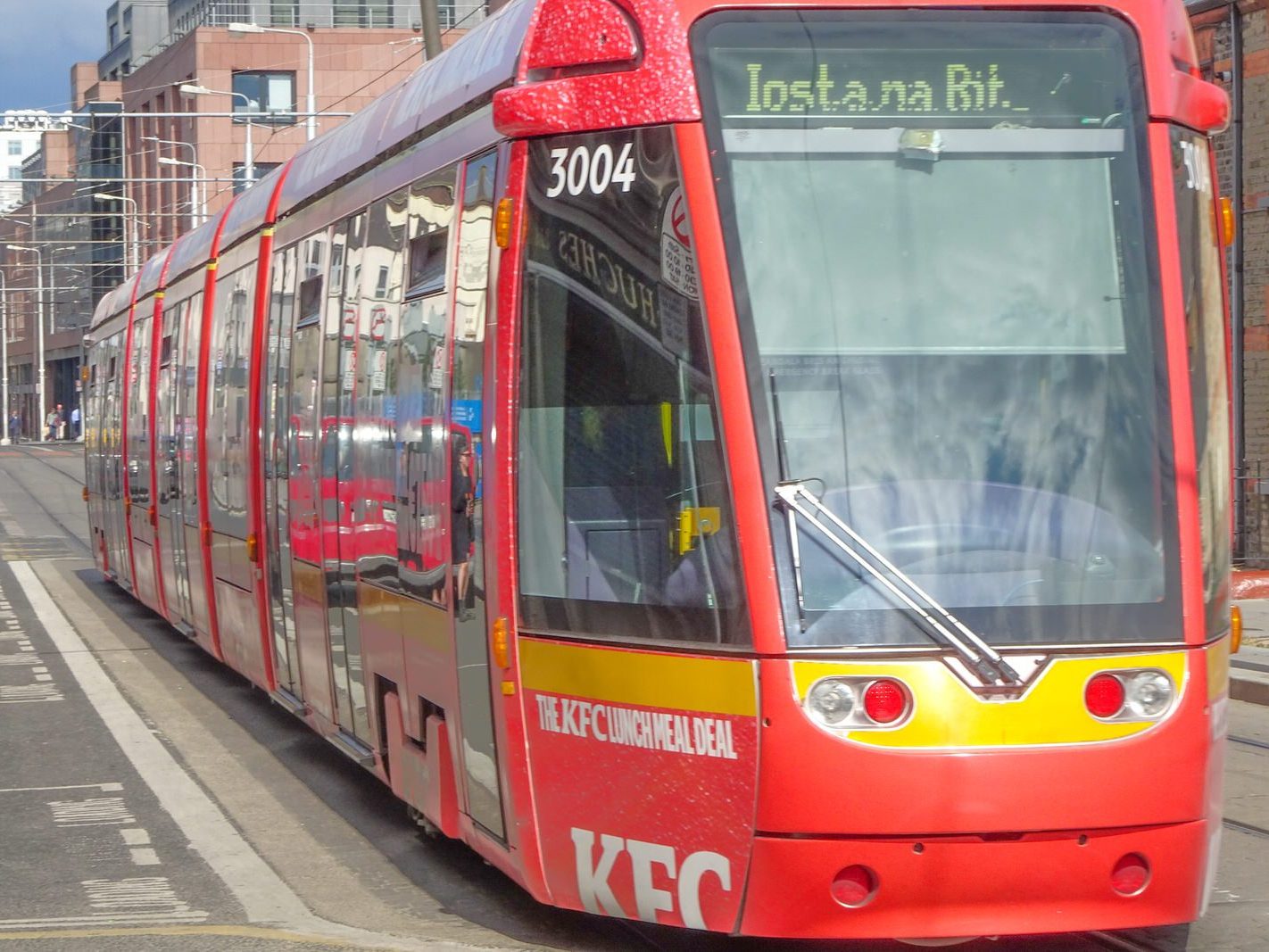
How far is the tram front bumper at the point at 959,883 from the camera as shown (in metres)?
4.92

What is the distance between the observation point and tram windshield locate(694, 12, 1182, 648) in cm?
505

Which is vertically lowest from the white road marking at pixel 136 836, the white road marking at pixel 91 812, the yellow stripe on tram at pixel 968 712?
the white road marking at pixel 91 812

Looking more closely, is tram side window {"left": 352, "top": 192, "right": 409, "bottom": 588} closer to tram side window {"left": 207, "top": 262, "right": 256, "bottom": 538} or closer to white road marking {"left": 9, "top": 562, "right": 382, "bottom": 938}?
white road marking {"left": 9, "top": 562, "right": 382, "bottom": 938}

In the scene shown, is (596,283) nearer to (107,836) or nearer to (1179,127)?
(1179,127)

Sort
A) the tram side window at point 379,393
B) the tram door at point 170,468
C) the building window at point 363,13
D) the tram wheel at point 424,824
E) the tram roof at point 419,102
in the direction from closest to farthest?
1. the tram roof at point 419,102
2. the tram side window at point 379,393
3. the tram wheel at point 424,824
4. the tram door at point 170,468
5. the building window at point 363,13

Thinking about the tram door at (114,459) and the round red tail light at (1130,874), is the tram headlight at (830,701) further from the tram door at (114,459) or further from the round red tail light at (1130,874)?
the tram door at (114,459)

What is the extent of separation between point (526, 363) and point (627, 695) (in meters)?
0.99

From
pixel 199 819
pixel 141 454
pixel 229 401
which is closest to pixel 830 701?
pixel 199 819

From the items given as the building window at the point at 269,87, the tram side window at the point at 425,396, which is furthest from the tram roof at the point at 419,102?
the building window at the point at 269,87

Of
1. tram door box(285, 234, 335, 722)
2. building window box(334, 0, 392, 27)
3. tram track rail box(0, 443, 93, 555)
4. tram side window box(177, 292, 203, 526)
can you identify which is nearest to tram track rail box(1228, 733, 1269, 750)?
tram door box(285, 234, 335, 722)

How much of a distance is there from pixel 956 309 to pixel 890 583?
0.76 m

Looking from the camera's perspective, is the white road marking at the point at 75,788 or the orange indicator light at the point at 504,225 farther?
the white road marking at the point at 75,788

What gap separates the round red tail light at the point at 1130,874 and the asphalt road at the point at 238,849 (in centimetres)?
94

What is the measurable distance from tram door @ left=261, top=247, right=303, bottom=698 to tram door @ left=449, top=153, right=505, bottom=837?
3412 millimetres
